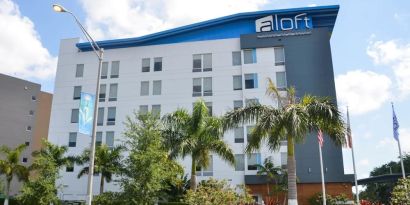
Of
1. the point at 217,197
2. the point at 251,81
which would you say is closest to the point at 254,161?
the point at 251,81

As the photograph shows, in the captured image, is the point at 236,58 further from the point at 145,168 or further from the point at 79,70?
the point at 145,168

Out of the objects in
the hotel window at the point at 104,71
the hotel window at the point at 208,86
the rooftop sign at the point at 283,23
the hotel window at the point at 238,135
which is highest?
the rooftop sign at the point at 283,23

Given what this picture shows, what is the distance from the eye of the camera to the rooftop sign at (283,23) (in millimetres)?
47156

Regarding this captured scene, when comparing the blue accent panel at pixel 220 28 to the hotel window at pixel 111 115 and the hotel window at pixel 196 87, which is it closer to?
the hotel window at pixel 196 87

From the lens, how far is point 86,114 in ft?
56.2

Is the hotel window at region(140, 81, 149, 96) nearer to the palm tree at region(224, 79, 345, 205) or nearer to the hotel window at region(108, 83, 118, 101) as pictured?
the hotel window at region(108, 83, 118, 101)

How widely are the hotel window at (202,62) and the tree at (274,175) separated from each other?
1331cm

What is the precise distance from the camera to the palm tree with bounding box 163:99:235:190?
92.8 feet

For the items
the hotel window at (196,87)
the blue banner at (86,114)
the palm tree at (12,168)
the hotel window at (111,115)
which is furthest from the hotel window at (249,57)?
the blue banner at (86,114)

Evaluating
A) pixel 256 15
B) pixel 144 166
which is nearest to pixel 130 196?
pixel 144 166

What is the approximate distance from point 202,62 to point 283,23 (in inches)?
417

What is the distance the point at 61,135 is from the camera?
50.0 metres

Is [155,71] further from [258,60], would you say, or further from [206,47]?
[258,60]

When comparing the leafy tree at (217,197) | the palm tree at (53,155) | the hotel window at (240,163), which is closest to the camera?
the leafy tree at (217,197)
